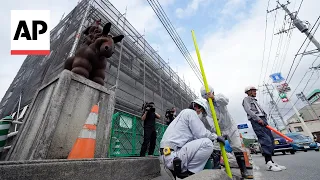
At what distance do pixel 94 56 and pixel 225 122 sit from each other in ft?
8.33

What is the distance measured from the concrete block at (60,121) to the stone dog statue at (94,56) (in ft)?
1.02

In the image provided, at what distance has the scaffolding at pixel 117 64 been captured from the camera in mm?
8383

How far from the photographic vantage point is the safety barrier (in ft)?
14.9

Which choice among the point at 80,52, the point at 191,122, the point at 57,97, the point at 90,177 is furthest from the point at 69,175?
the point at 80,52

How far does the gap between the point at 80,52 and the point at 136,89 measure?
7.73 metres

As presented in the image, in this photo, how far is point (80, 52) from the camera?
8.46 ft

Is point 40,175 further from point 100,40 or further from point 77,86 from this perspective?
point 100,40

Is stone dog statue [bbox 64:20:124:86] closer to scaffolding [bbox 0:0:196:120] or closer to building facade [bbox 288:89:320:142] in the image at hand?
scaffolding [bbox 0:0:196:120]

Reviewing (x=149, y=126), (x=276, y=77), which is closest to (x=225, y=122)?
(x=149, y=126)

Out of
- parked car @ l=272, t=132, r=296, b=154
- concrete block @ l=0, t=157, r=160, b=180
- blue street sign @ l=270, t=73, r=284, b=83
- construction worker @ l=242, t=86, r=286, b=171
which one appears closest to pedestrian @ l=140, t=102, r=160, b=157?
concrete block @ l=0, t=157, r=160, b=180

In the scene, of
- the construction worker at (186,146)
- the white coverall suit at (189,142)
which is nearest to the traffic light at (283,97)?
the construction worker at (186,146)

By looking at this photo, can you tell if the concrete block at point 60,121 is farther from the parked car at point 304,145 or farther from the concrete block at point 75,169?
the parked car at point 304,145

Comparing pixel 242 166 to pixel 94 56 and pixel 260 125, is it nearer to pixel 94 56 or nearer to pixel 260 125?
pixel 260 125

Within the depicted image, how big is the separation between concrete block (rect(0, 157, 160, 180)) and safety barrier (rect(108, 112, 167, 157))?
287 centimetres
